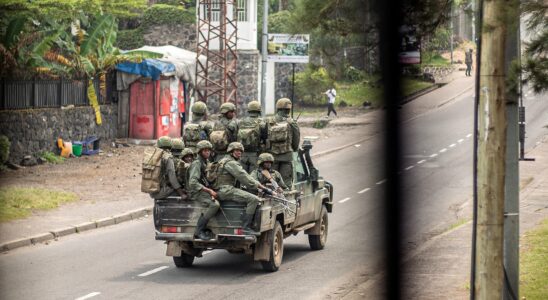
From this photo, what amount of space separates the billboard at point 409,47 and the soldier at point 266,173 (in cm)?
440

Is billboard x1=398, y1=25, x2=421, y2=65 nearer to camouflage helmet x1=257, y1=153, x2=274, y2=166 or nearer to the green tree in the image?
the green tree

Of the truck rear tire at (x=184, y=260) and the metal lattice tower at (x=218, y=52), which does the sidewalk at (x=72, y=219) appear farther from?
the metal lattice tower at (x=218, y=52)

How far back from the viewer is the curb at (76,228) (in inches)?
814

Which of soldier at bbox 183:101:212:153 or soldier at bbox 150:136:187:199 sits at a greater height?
soldier at bbox 183:101:212:153

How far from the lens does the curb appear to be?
2069 cm

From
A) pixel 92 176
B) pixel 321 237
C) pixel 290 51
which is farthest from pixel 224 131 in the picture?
pixel 290 51

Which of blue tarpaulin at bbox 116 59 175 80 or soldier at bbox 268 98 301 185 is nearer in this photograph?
soldier at bbox 268 98 301 185

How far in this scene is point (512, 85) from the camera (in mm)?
12508

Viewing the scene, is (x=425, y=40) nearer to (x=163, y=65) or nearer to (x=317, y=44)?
(x=317, y=44)

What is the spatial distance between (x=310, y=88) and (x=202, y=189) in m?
36.4

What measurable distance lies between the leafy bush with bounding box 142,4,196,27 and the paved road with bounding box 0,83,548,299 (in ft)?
78.2

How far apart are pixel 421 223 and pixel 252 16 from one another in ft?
90.9

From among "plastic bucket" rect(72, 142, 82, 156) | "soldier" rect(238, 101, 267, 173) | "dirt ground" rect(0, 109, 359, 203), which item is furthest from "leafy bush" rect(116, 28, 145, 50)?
"soldier" rect(238, 101, 267, 173)

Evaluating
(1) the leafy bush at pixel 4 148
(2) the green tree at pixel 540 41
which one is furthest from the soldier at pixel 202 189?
(1) the leafy bush at pixel 4 148
